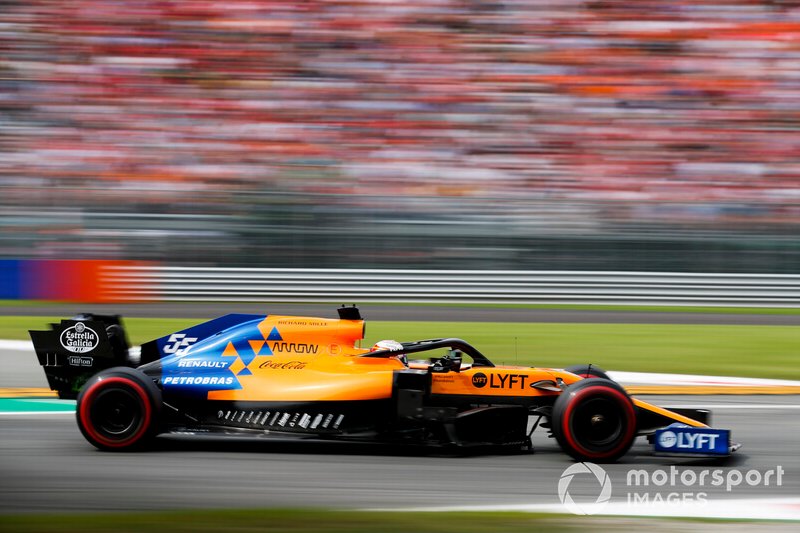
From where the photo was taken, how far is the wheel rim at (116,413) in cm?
604

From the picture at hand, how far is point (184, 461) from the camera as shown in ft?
19.4

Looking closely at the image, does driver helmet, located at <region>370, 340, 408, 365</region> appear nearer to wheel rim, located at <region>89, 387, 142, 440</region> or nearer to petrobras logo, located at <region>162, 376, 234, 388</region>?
petrobras logo, located at <region>162, 376, 234, 388</region>

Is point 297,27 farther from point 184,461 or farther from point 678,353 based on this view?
point 184,461

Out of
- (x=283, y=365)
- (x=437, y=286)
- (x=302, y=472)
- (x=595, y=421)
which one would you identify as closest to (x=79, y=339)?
(x=283, y=365)

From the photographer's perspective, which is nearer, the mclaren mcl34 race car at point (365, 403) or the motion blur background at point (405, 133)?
the mclaren mcl34 race car at point (365, 403)

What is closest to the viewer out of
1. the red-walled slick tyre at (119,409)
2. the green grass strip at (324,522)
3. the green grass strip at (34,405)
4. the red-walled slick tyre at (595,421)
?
the green grass strip at (324,522)

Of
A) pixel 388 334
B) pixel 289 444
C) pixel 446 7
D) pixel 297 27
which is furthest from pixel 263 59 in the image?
pixel 289 444

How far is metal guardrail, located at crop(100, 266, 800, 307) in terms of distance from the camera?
53.0 feet

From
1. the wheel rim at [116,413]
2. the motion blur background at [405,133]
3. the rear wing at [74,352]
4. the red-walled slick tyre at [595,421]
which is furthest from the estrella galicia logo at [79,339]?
the motion blur background at [405,133]

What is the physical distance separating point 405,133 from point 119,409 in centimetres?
1350

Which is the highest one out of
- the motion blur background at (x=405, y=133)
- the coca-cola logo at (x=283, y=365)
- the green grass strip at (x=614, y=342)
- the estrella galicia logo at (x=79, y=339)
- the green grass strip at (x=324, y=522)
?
the motion blur background at (x=405, y=133)

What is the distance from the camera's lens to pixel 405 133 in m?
19.0

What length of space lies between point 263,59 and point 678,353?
11.7 meters

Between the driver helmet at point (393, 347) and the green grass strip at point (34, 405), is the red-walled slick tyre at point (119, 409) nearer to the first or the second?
the driver helmet at point (393, 347)
